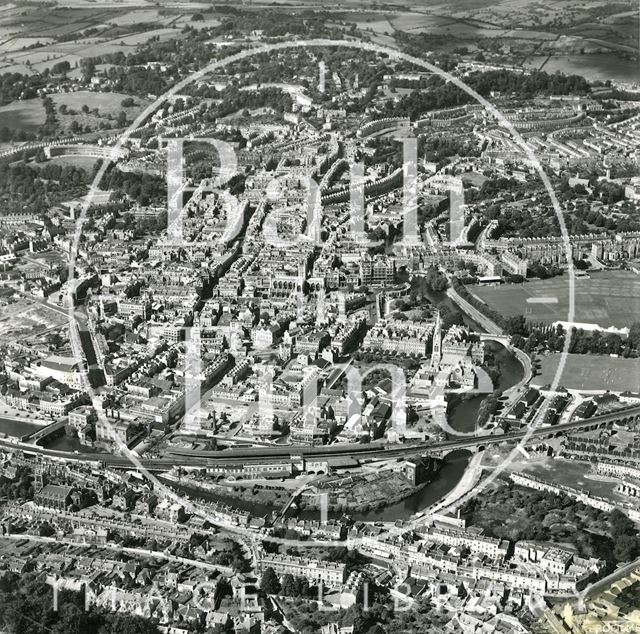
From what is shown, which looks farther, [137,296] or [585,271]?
[585,271]

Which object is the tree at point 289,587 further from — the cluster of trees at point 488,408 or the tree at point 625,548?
the cluster of trees at point 488,408

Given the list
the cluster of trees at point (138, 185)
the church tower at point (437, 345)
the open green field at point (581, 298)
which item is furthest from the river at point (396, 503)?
the cluster of trees at point (138, 185)

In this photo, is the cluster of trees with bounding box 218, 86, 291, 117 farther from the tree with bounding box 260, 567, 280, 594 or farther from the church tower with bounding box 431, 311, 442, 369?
the tree with bounding box 260, 567, 280, 594

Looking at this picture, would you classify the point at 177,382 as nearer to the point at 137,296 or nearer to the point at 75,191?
the point at 137,296

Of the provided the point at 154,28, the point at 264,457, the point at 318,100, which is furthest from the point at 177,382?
the point at 154,28

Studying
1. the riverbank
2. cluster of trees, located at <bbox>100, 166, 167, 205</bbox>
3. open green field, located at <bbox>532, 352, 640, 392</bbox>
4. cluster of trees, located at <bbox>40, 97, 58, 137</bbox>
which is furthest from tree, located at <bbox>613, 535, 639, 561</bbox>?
cluster of trees, located at <bbox>40, 97, 58, 137</bbox>
